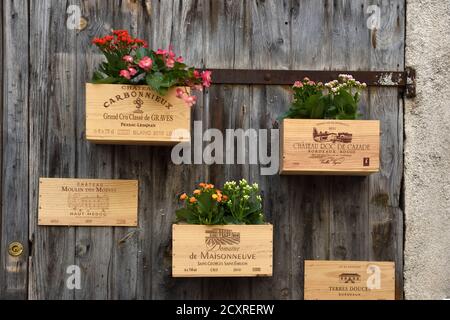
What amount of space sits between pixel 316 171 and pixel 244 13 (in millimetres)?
986

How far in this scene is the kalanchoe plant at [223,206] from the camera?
3.35 metres

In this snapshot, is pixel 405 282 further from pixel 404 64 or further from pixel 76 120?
pixel 76 120

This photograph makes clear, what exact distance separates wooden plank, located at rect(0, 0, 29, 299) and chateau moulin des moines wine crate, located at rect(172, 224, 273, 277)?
88cm

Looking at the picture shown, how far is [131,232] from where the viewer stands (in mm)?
3637

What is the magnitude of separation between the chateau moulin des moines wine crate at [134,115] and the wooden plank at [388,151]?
1120 millimetres

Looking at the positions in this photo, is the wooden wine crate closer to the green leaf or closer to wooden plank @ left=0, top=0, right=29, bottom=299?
the green leaf

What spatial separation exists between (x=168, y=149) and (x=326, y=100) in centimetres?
89

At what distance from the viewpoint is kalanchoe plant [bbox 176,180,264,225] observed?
335 cm

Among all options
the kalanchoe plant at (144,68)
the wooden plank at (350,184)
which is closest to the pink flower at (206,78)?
the kalanchoe plant at (144,68)

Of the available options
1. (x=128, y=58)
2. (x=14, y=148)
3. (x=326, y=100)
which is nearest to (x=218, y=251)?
(x=326, y=100)

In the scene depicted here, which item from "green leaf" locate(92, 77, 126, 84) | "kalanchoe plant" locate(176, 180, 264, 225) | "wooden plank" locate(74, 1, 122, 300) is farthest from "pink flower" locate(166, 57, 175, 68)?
"kalanchoe plant" locate(176, 180, 264, 225)

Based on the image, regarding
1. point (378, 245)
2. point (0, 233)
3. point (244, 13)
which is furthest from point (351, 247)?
point (0, 233)

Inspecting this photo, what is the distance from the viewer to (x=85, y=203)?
11.8 feet

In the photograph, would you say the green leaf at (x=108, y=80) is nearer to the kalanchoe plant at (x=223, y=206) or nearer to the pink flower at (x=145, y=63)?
the pink flower at (x=145, y=63)
